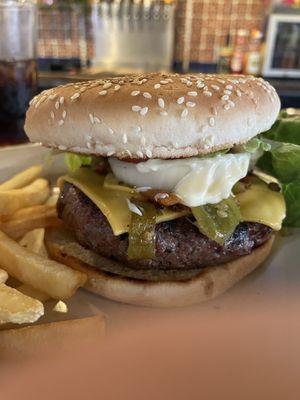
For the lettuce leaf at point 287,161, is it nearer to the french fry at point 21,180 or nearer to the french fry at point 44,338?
the french fry at point 21,180

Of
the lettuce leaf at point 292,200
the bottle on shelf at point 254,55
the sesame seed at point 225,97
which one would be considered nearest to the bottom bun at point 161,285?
the lettuce leaf at point 292,200

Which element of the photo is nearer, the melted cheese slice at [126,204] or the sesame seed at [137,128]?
the sesame seed at [137,128]

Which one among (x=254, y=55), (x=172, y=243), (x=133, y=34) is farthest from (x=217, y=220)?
(x=133, y=34)

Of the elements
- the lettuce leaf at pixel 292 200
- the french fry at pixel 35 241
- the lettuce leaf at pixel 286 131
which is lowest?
the french fry at pixel 35 241

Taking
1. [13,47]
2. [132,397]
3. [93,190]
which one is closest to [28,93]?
[13,47]

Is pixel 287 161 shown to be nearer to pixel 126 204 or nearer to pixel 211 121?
pixel 211 121

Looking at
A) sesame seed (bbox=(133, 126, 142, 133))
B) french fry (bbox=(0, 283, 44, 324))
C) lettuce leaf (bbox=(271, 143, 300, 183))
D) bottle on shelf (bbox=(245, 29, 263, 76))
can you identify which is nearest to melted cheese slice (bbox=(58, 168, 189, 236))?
sesame seed (bbox=(133, 126, 142, 133))
